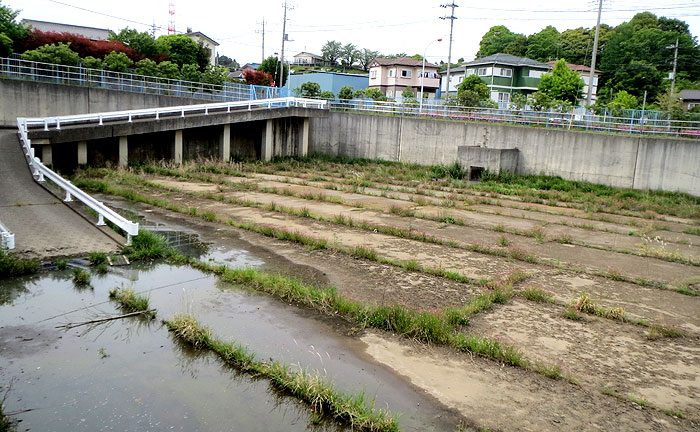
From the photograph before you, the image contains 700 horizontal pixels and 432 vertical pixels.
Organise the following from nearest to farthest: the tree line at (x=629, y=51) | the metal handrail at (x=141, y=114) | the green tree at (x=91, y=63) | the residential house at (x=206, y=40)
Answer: the metal handrail at (x=141, y=114) → the green tree at (x=91, y=63) → the tree line at (x=629, y=51) → the residential house at (x=206, y=40)

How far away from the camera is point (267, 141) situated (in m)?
33.3

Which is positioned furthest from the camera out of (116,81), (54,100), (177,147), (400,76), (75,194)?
(400,76)

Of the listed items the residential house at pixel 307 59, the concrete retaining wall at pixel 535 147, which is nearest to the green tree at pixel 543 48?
the residential house at pixel 307 59

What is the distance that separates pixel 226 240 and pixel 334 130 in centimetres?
2402

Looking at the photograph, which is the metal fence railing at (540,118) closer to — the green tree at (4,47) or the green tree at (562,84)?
the green tree at (4,47)

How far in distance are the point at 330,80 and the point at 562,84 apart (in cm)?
2667

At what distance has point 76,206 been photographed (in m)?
14.4

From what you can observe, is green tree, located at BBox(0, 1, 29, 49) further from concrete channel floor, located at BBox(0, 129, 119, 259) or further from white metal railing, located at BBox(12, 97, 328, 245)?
concrete channel floor, located at BBox(0, 129, 119, 259)

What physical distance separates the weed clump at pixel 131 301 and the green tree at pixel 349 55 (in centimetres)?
10405

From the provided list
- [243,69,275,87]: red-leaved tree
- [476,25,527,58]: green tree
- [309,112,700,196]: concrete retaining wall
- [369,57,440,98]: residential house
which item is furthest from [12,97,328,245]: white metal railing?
[476,25,527,58]: green tree

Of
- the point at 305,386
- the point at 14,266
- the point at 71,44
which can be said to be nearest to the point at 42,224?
the point at 14,266

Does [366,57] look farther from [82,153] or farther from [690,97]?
[82,153]

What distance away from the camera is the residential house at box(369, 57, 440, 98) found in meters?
72.8

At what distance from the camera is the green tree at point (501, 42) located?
275ft
